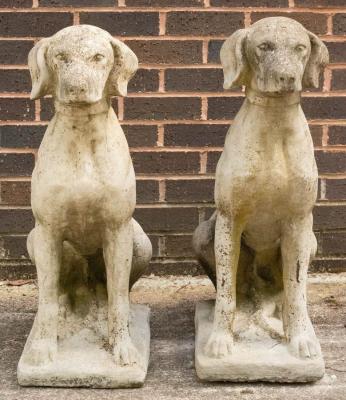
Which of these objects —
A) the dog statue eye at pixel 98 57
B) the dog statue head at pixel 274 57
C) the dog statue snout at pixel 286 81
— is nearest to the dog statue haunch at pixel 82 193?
the dog statue eye at pixel 98 57

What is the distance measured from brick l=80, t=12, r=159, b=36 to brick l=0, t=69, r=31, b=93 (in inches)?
15.1

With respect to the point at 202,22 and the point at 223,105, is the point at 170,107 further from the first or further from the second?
the point at 202,22

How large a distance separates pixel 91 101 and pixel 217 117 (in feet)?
4.87

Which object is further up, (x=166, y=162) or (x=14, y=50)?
(x=14, y=50)

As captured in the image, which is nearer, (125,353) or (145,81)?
(125,353)

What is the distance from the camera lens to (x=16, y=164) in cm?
429

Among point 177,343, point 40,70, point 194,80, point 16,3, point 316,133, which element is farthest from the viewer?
point 316,133

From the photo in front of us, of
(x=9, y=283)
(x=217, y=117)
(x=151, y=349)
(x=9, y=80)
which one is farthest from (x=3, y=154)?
(x=151, y=349)

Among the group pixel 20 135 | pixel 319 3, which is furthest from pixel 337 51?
pixel 20 135

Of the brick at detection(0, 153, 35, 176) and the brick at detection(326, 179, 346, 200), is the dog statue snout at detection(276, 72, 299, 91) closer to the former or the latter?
the brick at detection(326, 179, 346, 200)

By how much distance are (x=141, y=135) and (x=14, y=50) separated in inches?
29.0

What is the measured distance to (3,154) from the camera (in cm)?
428

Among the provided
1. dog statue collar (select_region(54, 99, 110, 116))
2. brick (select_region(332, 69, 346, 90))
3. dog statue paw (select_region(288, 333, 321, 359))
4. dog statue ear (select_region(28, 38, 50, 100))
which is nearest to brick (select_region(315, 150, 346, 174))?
brick (select_region(332, 69, 346, 90))

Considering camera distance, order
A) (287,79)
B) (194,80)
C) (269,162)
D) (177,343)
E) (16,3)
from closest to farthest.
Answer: (287,79)
(269,162)
(177,343)
(16,3)
(194,80)
